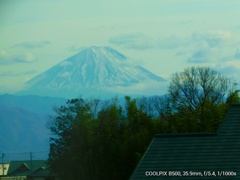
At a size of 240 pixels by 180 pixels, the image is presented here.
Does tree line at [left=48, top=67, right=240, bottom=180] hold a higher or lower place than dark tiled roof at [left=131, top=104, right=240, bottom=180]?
higher

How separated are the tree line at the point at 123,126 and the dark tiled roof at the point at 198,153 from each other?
1043 inches

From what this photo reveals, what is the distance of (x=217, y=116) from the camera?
74688mm

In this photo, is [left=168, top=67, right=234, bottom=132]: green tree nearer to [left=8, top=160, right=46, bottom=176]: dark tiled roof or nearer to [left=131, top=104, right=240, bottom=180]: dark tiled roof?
[left=131, top=104, right=240, bottom=180]: dark tiled roof

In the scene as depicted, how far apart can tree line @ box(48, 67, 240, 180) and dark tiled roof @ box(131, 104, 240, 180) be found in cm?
2649

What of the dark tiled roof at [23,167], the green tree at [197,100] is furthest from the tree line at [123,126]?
the dark tiled roof at [23,167]

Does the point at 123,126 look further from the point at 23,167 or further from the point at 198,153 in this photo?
the point at 23,167

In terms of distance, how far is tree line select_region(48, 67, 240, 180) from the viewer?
72.9 meters

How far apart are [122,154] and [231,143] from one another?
3281 cm

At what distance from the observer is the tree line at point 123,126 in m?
72.9

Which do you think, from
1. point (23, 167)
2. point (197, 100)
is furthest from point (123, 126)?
point (23, 167)

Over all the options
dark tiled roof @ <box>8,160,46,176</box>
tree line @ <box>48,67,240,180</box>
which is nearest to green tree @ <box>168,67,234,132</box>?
tree line @ <box>48,67,240,180</box>

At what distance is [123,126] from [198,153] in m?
40.1

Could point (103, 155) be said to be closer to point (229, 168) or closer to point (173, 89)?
point (173, 89)

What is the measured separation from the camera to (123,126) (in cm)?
7944
